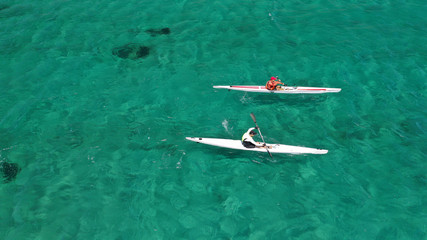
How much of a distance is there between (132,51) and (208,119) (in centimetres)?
1071

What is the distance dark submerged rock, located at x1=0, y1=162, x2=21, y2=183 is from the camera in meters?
19.2

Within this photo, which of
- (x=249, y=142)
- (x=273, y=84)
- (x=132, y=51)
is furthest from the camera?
(x=132, y=51)

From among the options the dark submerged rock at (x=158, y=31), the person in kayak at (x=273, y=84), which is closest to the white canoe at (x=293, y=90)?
the person in kayak at (x=273, y=84)

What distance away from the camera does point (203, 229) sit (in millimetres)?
16641

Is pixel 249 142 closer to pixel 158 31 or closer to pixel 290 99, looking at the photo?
pixel 290 99

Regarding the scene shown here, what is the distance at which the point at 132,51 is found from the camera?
2795 cm

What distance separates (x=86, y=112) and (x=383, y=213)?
2030cm

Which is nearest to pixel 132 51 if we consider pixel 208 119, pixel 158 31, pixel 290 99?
pixel 158 31

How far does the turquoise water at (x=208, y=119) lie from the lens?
56.6 feet

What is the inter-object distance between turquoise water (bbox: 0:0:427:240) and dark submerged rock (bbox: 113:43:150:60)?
0.36 m

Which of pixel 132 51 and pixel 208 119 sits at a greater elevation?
pixel 132 51

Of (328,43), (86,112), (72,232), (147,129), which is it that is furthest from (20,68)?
(328,43)

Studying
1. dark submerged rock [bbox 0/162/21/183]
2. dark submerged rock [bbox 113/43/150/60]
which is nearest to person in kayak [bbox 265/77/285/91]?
dark submerged rock [bbox 113/43/150/60]

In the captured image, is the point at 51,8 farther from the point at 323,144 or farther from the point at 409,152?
the point at 409,152
